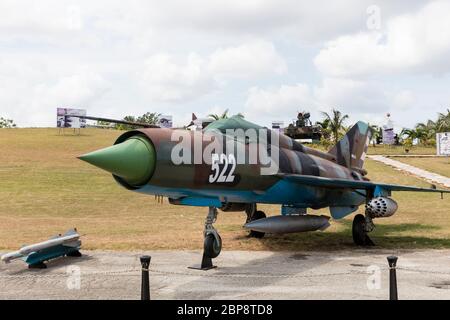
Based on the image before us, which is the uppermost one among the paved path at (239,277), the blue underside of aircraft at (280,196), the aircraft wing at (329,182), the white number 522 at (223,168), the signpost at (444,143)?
the signpost at (444,143)

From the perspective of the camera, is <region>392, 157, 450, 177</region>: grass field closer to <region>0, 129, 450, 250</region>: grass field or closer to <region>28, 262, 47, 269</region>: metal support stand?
<region>0, 129, 450, 250</region>: grass field

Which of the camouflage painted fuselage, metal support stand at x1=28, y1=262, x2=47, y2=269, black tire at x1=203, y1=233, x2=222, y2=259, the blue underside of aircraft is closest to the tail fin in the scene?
the camouflage painted fuselage

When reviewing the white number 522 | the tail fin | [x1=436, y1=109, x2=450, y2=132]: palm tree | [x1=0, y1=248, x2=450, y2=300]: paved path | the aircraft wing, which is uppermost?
[x1=436, y1=109, x2=450, y2=132]: palm tree

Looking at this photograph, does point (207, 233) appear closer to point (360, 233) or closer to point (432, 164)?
point (360, 233)

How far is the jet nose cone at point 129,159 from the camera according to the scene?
29.5ft

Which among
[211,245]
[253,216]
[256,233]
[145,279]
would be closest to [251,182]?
[211,245]

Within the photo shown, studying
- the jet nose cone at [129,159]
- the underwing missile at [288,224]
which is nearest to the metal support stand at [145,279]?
the jet nose cone at [129,159]

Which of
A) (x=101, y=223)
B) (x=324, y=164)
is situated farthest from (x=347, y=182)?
(x=101, y=223)

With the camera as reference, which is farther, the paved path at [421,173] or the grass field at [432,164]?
the grass field at [432,164]

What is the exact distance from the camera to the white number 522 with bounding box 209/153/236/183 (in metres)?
10.8

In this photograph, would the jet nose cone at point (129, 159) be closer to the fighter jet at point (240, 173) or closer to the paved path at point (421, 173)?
the fighter jet at point (240, 173)
